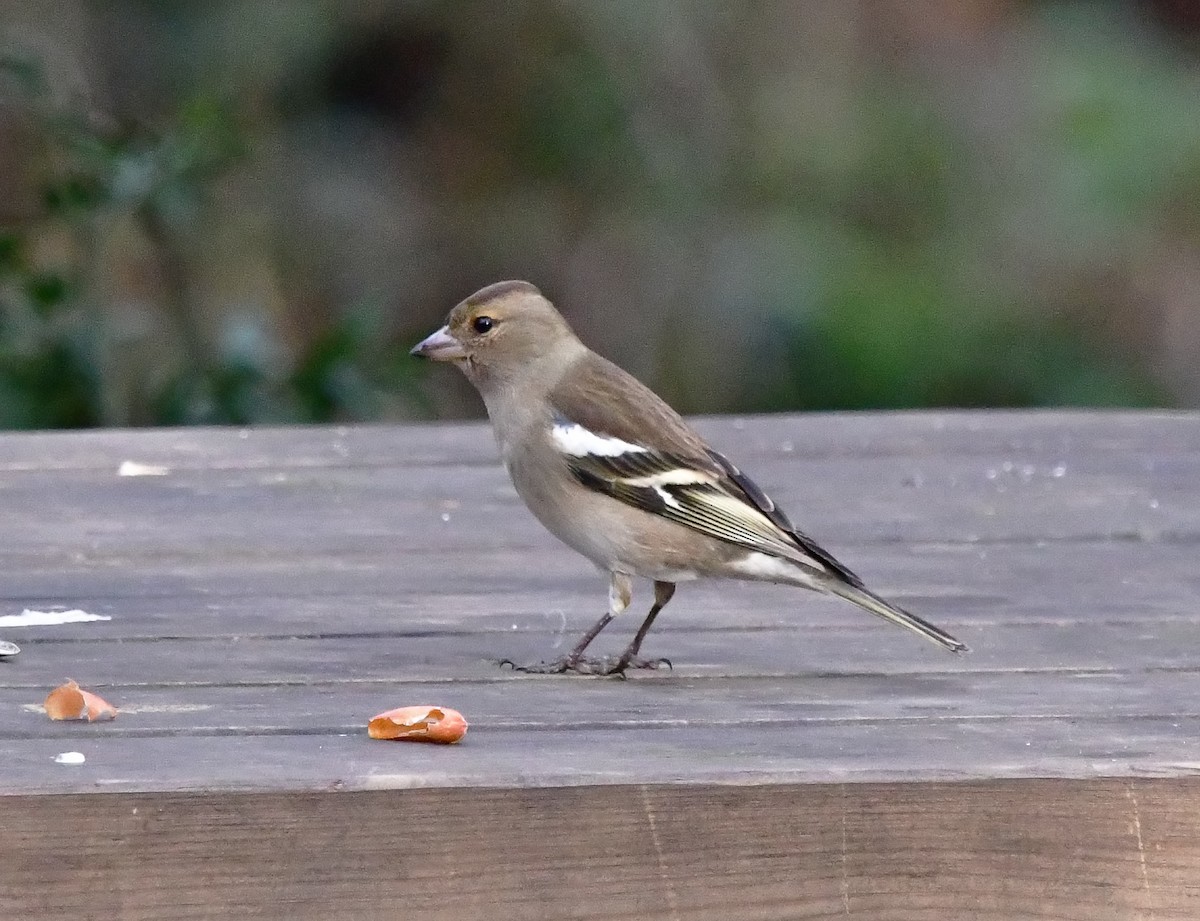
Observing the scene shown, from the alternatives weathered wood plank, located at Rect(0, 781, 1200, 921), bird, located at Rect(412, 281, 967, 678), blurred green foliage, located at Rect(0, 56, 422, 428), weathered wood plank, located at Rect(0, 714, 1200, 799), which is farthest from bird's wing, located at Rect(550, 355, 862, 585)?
blurred green foliage, located at Rect(0, 56, 422, 428)

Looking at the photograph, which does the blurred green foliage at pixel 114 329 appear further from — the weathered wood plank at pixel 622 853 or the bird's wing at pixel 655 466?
the weathered wood plank at pixel 622 853

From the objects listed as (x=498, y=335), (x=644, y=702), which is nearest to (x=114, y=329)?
(x=498, y=335)

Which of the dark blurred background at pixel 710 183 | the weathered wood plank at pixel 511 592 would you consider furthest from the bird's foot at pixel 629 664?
the dark blurred background at pixel 710 183

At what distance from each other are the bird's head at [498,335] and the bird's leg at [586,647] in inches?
22.3

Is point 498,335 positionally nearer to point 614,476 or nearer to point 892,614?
point 614,476

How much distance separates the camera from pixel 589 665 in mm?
3312

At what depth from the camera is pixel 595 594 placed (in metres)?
3.93

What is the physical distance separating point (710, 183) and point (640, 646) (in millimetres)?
5174

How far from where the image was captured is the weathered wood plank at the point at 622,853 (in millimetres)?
2355

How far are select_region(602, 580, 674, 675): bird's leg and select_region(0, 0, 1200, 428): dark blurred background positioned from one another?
4.16 m

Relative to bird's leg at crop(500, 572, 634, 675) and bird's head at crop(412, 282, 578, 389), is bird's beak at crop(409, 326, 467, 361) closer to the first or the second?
bird's head at crop(412, 282, 578, 389)

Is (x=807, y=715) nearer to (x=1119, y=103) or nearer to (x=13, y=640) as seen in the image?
(x=13, y=640)

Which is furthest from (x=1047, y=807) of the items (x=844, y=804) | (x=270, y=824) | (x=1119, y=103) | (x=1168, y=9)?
(x=1168, y=9)

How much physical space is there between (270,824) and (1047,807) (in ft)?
2.84
